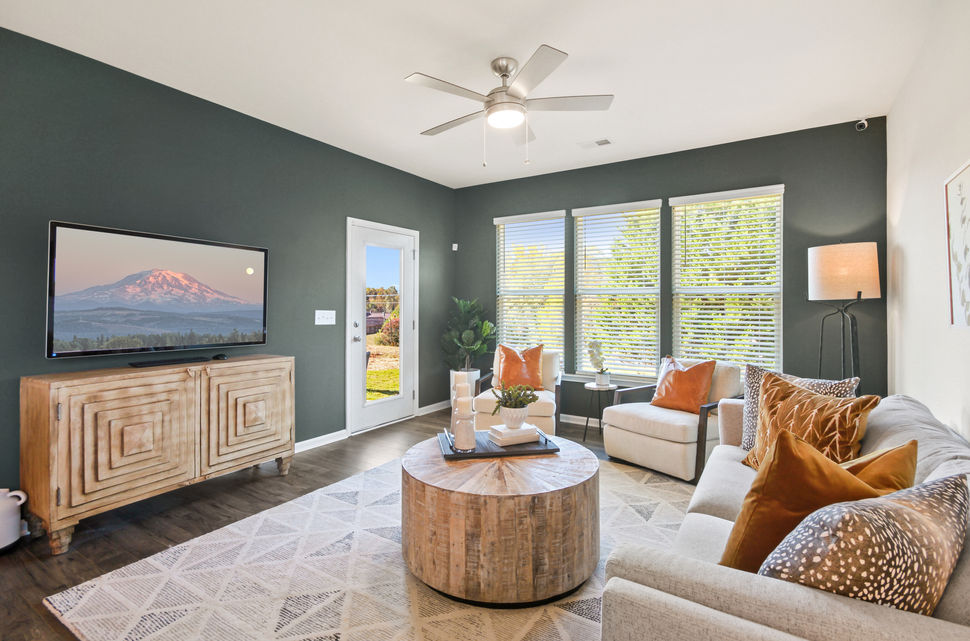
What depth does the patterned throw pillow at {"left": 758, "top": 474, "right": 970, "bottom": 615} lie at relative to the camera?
897 mm

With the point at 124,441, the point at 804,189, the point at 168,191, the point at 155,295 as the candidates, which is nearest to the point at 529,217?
the point at 804,189

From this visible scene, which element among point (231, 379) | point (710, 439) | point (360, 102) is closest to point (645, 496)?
point (710, 439)

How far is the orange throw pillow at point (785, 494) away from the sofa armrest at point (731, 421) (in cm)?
170

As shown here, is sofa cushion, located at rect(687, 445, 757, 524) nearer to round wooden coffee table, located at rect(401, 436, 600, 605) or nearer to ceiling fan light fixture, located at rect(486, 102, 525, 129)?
round wooden coffee table, located at rect(401, 436, 600, 605)

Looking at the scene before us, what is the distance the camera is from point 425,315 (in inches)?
220

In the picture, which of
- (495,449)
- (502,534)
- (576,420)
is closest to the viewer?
(502,534)

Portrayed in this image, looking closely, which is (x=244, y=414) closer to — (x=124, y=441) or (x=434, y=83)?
(x=124, y=441)

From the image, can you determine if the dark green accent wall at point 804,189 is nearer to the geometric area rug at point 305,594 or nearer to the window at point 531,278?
the window at point 531,278

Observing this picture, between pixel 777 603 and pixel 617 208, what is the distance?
4.36 meters

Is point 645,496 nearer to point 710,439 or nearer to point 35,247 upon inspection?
point 710,439

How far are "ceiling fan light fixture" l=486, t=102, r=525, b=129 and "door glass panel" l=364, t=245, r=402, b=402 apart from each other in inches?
96.6

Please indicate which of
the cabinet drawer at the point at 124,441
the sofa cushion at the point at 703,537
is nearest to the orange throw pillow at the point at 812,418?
the sofa cushion at the point at 703,537

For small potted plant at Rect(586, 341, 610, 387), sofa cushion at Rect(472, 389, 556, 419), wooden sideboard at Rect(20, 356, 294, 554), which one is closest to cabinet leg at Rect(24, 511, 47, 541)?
wooden sideboard at Rect(20, 356, 294, 554)

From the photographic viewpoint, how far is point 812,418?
2135 mm
